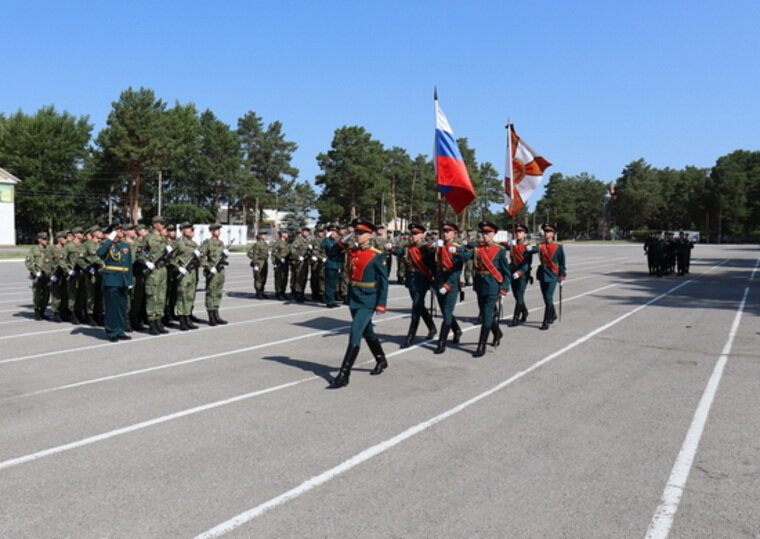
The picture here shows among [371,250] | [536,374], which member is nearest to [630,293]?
[536,374]

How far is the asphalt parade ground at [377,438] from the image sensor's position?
4.01m

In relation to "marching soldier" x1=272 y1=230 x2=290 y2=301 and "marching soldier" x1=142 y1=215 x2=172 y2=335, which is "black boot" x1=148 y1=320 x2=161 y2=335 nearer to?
"marching soldier" x1=142 y1=215 x2=172 y2=335

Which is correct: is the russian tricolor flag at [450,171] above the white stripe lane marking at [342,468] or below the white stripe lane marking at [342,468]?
above

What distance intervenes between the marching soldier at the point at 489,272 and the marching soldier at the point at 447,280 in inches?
11.5

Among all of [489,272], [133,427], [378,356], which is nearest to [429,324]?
[489,272]

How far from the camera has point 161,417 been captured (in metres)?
6.06

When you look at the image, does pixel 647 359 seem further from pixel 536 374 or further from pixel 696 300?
pixel 696 300

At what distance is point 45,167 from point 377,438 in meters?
79.1

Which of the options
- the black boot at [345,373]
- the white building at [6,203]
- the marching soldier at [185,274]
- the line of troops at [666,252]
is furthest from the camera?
the white building at [6,203]

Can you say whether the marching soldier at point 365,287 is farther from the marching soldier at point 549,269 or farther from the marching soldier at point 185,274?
the marching soldier at point 549,269

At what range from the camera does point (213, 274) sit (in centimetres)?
1198

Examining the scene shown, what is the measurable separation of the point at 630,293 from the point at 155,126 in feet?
199

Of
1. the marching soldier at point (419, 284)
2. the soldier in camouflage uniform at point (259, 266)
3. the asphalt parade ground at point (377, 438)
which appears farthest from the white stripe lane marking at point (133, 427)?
the soldier in camouflage uniform at point (259, 266)

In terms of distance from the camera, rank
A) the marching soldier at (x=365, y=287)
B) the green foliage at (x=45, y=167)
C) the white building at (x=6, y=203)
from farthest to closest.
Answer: the green foliage at (x=45, y=167), the white building at (x=6, y=203), the marching soldier at (x=365, y=287)
